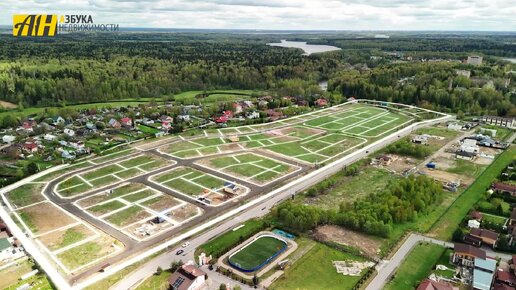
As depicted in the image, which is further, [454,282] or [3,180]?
[3,180]

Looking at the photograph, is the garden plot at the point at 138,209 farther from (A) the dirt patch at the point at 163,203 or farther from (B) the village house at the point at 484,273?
(B) the village house at the point at 484,273

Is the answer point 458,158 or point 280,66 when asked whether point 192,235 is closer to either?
point 458,158

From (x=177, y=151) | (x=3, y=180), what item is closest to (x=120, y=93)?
(x=177, y=151)

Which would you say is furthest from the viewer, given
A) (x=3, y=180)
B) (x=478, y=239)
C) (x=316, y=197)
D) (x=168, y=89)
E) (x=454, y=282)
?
(x=168, y=89)

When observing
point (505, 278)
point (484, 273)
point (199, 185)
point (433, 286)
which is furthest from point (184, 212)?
point (505, 278)

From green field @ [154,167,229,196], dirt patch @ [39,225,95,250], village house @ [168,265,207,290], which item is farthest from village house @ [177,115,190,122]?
village house @ [168,265,207,290]

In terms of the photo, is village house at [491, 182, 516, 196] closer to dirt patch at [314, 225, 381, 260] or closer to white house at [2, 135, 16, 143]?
dirt patch at [314, 225, 381, 260]
